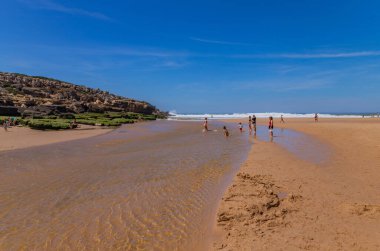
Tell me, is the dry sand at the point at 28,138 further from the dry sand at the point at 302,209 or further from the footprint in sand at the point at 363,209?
the footprint in sand at the point at 363,209

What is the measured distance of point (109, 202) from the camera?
24.0 feet

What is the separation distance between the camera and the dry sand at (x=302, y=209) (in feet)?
15.8

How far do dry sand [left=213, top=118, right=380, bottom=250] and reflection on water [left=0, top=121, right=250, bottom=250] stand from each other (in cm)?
62

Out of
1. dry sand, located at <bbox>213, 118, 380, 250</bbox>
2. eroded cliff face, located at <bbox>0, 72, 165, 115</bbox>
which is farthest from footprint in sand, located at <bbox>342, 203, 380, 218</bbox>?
eroded cliff face, located at <bbox>0, 72, 165, 115</bbox>

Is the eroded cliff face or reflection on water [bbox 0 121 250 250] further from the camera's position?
the eroded cliff face

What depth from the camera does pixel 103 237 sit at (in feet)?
17.3

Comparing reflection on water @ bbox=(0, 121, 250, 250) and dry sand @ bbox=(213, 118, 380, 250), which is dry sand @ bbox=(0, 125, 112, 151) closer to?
reflection on water @ bbox=(0, 121, 250, 250)

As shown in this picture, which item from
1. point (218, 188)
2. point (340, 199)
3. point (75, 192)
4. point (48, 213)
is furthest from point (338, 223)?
point (75, 192)

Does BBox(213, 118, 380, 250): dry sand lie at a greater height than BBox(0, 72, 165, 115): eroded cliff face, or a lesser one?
lesser

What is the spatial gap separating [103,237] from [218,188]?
167 inches

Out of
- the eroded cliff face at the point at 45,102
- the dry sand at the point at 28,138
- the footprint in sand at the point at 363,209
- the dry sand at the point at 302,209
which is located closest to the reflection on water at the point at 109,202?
the dry sand at the point at 302,209

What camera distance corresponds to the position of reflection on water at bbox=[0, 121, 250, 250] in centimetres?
522

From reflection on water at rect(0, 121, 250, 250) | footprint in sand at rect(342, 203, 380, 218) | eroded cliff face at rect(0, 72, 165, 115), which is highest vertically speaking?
eroded cliff face at rect(0, 72, 165, 115)

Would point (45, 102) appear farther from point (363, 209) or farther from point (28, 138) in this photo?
point (363, 209)
